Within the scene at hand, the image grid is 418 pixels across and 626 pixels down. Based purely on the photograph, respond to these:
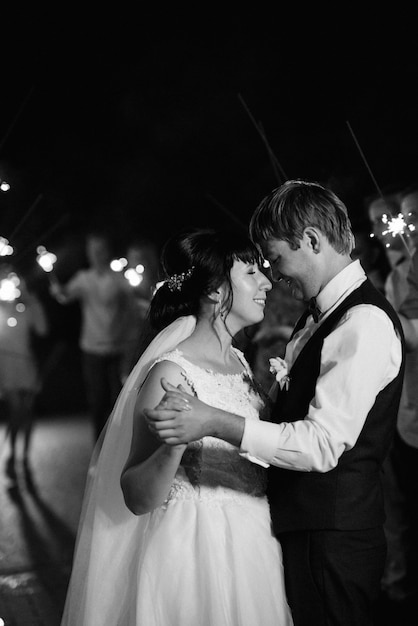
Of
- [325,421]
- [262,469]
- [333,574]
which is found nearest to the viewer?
[325,421]

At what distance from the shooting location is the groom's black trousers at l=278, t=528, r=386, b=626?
5.17 feet

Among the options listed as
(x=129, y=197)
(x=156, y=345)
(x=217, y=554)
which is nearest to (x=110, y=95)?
(x=129, y=197)

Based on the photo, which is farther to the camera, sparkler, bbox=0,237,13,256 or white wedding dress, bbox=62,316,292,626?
sparkler, bbox=0,237,13,256

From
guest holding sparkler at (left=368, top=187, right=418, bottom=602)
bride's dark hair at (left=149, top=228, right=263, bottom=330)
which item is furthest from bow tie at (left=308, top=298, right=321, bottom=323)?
guest holding sparkler at (left=368, top=187, right=418, bottom=602)

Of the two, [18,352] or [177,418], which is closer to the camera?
[177,418]

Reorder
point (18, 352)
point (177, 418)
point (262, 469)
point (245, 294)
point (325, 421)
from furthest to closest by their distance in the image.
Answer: point (18, 352), point (245, 294), point (262, 469), point (325, 421), point (177, 418)

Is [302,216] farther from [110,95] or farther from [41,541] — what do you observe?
[110,95]

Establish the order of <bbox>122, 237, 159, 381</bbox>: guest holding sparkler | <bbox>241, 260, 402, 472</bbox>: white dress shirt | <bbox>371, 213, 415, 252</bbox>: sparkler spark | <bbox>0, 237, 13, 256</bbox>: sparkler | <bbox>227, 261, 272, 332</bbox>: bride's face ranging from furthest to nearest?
<bbox>122, 237, 159, 381</bbox>: guest holding sparkler → <bbox>0, 237, 13, 256</bbox>: sparkler → <bbox>371, 213, 415, 252</bbox>: sparkler spark → <bbox>227, 261, 272, 332</bbox>: bride's face → <bbox>241, 260, 402, 472</bbox>: white dress shirt

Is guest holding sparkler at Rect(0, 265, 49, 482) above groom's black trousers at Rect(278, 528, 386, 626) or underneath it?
above

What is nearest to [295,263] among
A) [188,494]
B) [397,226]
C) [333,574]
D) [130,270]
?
[188,494]

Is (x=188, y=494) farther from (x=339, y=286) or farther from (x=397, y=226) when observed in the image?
(x=397, y=226)

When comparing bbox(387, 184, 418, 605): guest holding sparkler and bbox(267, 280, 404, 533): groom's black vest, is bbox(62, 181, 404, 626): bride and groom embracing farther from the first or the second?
bbox(387, 184, 418, 605): guest holding sparkler

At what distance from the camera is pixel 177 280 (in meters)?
1.99

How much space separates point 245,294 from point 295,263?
21cm
